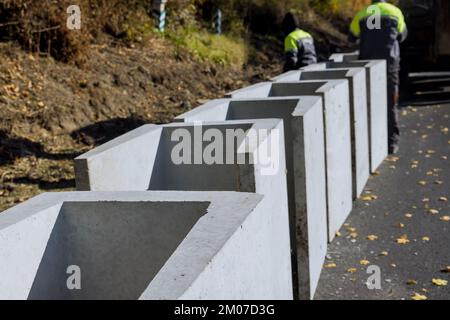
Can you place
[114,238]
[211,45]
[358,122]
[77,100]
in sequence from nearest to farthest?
[114,238] → [358,122] → [77,100] → [211,45]

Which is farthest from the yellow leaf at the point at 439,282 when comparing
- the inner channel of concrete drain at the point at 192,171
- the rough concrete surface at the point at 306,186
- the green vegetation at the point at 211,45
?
the green vegetation at the point at 211,45

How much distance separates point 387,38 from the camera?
11.3 m

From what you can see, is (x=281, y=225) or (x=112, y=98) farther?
(x=112, y=98)

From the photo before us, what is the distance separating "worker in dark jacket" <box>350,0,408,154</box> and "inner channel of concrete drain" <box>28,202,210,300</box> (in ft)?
26.8

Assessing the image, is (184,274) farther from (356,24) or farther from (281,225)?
(356,24)

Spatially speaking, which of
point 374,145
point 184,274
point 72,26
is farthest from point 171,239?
point 72,26

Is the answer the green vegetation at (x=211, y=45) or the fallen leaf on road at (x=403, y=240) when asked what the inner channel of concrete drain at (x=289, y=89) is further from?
the green vegetation at (x=211, y=45)

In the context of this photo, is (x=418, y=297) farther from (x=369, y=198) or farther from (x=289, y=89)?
(x=289, y=89)

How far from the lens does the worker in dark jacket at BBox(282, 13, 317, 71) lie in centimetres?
1246

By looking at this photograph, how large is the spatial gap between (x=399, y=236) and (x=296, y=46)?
19.6 ft

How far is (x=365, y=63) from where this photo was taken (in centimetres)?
1076

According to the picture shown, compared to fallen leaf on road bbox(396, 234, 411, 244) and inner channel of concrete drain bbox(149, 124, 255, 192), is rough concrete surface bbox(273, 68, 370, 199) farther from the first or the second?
inner channel of concrete drain bbox(149, 124, 255, 192)

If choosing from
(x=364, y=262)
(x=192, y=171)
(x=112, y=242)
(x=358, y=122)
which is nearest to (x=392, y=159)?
(x=358, y=122)

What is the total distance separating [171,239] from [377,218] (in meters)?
4.60
